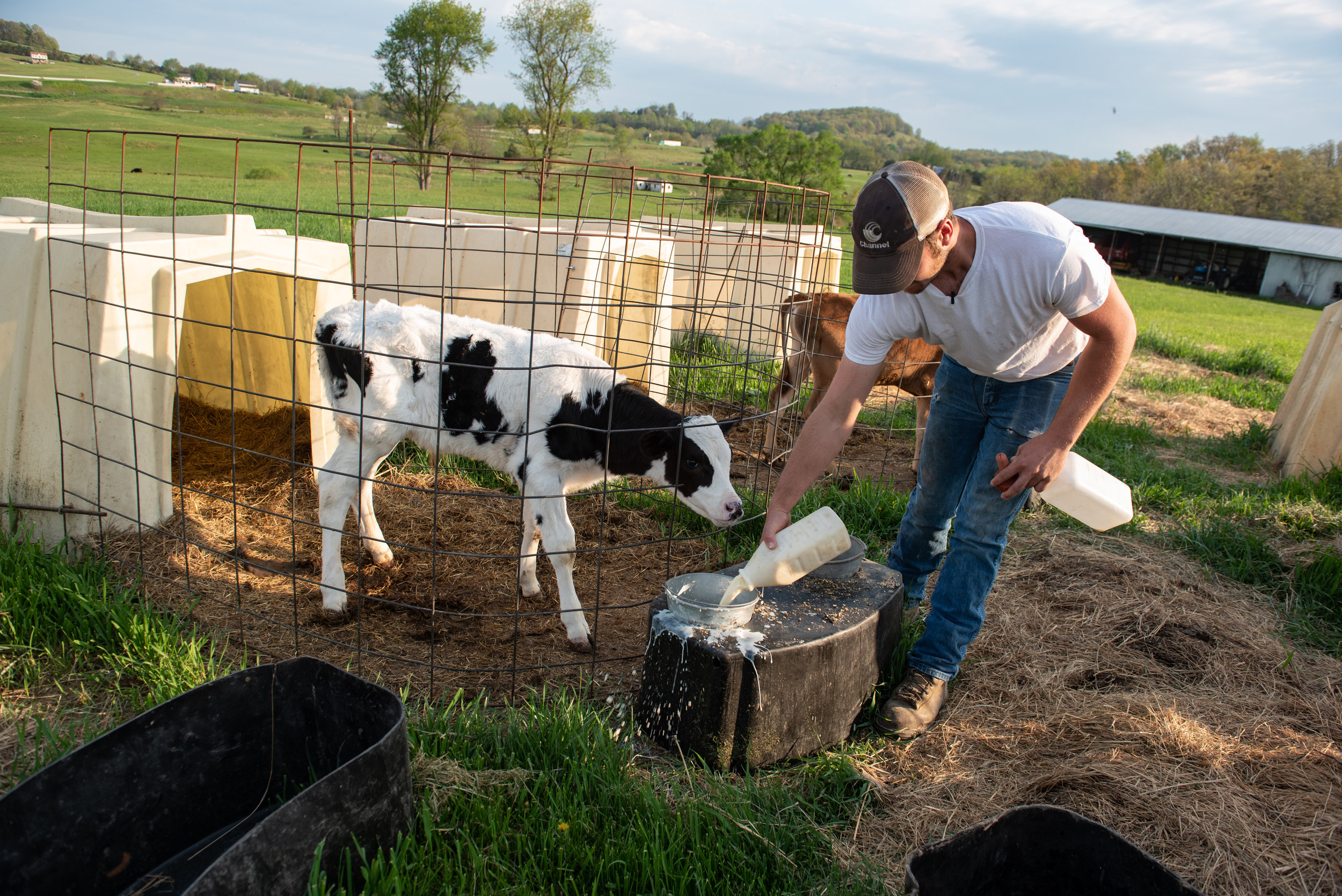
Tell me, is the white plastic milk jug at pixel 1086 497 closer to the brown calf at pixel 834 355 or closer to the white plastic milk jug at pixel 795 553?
the white plastic milk jug at pixel 795 553

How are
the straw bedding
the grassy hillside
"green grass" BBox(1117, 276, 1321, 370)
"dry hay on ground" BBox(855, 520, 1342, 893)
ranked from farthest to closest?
the grassy hillside, "green grass" BBox(1117, 276, 1321, 370), the straw bedding, "dry hay on ground" BBox(855, 520, 1342, 893)

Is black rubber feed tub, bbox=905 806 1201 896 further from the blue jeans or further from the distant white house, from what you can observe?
the distant white house

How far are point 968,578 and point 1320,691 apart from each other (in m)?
1.97

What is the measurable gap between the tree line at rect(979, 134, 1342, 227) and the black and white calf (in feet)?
216

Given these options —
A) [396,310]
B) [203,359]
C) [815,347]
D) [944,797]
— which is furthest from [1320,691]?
[203,359]

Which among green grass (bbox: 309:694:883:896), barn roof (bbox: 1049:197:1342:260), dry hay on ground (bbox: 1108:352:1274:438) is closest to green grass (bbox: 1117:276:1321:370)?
dry hay on ground (bbox: 1108:352:1274:438)

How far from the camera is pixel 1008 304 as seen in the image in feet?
9.72

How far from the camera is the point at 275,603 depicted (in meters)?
4.38

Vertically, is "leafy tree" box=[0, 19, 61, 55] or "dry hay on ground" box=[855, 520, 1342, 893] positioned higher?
"leafy tree" box=[0, 19, 61, 55]

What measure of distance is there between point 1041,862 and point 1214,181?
82652mm

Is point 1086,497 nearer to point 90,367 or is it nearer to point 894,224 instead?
point 894,224

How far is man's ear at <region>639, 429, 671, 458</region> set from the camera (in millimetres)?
4316

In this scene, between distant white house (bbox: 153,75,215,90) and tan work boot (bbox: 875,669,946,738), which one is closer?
tan work boot (bbox: 875,669,946,738)

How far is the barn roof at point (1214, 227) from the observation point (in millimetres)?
40594
